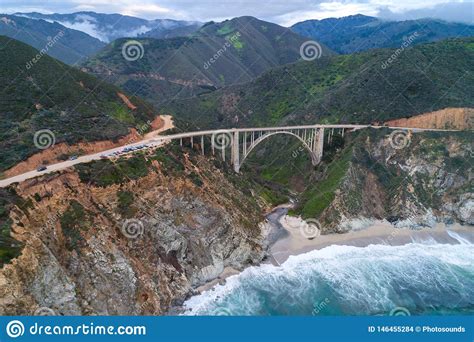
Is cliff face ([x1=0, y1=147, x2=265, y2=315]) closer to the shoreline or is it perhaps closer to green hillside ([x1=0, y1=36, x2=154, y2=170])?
the shoreline

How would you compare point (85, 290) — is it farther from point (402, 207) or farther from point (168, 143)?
point (402, 207)

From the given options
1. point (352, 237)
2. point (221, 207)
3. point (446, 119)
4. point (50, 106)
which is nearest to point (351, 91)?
point (446, 119)

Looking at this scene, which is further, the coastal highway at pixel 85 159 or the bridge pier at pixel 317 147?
the bridge pier at pixel 317 147

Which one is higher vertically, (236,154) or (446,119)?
(446,119)

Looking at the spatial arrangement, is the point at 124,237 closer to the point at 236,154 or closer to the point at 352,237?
the point at 236,154

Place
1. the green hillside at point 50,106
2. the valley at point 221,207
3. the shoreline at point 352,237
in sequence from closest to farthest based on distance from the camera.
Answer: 1. the valley at point 221,207
2. the green hillside at point 50,106
3. the shoreline at point 352,237

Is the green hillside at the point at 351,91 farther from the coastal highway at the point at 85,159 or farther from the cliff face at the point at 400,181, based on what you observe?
the coastal highway at the point at 85,159

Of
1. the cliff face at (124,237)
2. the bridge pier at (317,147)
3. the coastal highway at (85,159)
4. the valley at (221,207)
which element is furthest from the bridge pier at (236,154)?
the bridge pier at (317,147)
